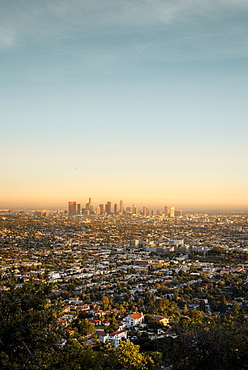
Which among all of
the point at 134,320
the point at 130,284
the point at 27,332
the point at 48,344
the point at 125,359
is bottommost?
the point at 130,284

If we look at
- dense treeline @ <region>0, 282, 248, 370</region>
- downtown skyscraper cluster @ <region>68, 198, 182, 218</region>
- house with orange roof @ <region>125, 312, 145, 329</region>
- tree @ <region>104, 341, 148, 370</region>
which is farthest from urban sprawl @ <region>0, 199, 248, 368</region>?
downtown skyscraper cluster @ <region>68, 198, 182, 218</region>

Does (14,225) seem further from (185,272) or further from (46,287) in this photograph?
(46,287)

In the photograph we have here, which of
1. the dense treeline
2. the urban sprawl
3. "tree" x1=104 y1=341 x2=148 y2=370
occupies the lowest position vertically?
the urban sprawl

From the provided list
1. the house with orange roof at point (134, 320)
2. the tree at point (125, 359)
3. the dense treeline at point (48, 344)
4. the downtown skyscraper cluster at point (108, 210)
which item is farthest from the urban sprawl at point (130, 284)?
the downtown skyscraper cluster at point (108, 210)

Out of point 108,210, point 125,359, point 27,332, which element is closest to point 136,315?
point 125,359

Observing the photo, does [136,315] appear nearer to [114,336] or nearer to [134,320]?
[134,320]

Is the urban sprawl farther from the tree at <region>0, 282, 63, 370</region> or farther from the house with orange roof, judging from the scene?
the tree at <region>0, 282, 63, 370</region>

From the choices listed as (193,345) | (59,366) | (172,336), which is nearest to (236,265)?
(172,336)

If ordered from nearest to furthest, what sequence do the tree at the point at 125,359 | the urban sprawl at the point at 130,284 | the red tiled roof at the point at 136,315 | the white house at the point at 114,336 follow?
1. the tree at the point at 125,359
2. the white house at the point at 114,336
3. the urban sprawl at the point at 130,284
4. the red tiled roof at the point at 136,315

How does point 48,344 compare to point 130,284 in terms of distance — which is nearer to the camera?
point 48,344

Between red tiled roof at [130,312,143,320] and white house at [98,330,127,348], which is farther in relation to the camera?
red tiled roof at [130,312,143,320]

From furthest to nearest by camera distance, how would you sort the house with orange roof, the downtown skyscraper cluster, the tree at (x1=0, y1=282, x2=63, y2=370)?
1. the downtown skyscraper cluster
2. the house with orange roof
3. the tree at (x1=0, y1=282, x2=63, y2=370)

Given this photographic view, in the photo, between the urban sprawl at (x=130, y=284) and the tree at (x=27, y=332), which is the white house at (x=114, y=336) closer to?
the urban sprawl at (x=130, y=284)
